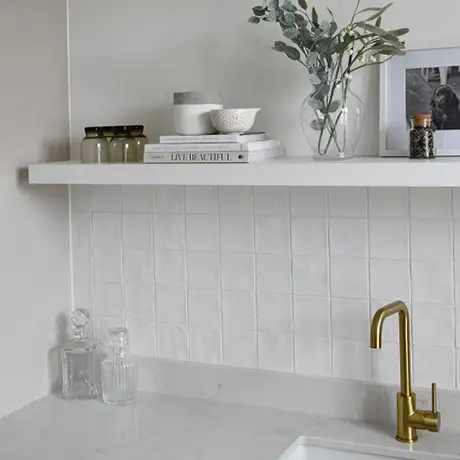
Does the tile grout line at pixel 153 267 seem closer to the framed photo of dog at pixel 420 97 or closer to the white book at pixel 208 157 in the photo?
the white book at pixel 208 157

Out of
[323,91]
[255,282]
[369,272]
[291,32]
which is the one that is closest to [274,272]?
[255,282]

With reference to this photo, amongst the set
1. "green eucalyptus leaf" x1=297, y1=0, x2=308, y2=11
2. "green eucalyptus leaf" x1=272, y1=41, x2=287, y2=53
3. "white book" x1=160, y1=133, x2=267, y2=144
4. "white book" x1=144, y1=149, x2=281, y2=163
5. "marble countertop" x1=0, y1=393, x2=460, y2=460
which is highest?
"green eucalyptus leaf" x1=297, y1=0, x2=308, y2=11

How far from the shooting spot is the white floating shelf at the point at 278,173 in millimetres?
1593

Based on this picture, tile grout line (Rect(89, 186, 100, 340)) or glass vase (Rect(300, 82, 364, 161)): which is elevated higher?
glass vase (Rect(300, 82, 364, 161))

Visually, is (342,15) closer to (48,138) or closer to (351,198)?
(351,198)

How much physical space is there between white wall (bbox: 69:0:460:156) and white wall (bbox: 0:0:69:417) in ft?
0.24

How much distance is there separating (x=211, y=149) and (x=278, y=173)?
171 mm

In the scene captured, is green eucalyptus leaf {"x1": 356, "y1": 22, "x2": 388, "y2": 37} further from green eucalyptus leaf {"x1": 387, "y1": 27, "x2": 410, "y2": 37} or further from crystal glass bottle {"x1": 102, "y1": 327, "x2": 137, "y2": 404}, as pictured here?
crystal glass bottle {"x1": 102, "y1": 327, "x2": 137, "y2": 404}

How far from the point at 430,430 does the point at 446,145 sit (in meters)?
0.61

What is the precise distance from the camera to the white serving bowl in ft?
5.92

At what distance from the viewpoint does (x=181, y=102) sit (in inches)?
73.9

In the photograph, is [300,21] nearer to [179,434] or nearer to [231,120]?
[231,120]

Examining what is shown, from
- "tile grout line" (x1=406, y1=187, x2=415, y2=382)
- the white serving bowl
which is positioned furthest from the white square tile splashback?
the white serving bowl

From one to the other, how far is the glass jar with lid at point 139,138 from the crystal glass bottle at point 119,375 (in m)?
0.46
